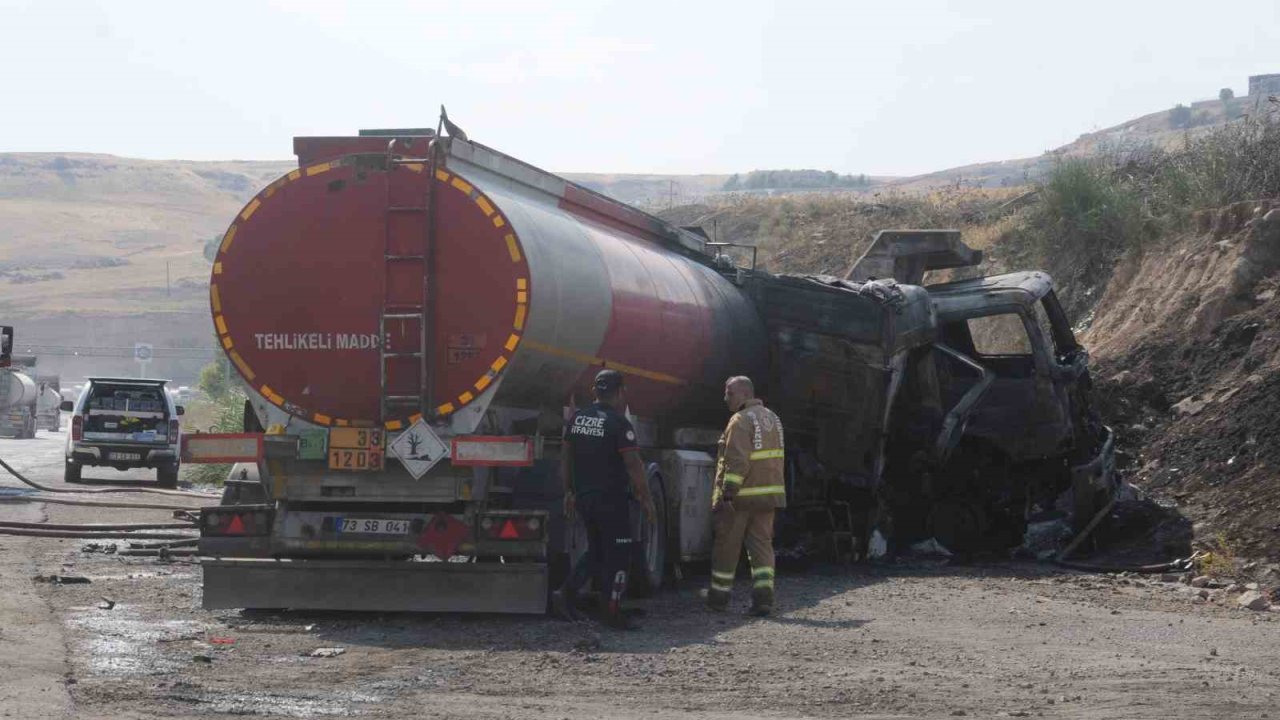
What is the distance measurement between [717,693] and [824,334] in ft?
26.9

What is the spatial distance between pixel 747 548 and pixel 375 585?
8.69 ft

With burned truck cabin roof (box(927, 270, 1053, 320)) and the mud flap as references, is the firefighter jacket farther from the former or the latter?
burned truck cabin roof (box(927, 270, 1053, 320))

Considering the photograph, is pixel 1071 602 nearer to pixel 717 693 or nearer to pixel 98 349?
pixel 717 693

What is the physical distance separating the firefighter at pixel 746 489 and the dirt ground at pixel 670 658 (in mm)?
370

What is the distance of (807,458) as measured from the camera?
16.2 meters

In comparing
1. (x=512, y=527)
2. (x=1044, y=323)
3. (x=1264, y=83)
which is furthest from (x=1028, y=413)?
(x=1264, y=83)

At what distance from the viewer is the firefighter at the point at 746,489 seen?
12.0 meters

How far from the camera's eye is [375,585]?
36.6 feet

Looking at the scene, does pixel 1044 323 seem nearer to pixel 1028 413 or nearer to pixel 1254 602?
pixel 1028 413

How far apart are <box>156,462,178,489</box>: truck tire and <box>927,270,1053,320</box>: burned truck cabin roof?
1630 centimetres

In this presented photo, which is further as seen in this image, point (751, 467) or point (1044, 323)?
point (1044, 323)

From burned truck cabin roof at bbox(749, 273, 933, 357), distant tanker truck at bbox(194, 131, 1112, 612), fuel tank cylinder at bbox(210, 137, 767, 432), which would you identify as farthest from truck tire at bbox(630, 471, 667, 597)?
burned truck cabin roof at bbox(749, 273, 933, 357)

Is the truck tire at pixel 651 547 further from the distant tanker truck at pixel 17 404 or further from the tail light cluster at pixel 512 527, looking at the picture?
the distant tanker truck at pixel 17 404

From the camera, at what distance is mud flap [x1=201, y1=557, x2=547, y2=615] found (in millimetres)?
10969
